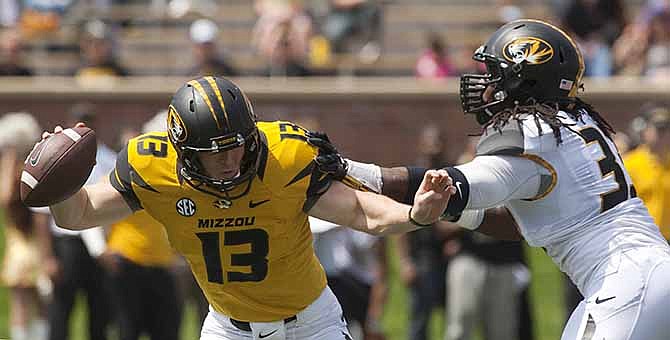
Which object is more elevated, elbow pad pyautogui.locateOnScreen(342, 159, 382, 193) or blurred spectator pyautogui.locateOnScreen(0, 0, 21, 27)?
elbow pad pyautogui.locateOnScreen(342, 159, 382, 193)

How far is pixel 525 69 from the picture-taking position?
5.43m

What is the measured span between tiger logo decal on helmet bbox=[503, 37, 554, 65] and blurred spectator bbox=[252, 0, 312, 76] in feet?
25.4

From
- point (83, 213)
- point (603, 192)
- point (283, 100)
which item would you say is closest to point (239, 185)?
point (83, 213)

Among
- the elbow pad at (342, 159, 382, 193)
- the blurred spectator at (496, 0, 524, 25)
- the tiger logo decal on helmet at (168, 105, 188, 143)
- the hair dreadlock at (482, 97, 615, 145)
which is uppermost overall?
the hair dreadlock at (482, 97, 615, 145)

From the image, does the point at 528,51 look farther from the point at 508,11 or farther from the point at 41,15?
the point at 41,15

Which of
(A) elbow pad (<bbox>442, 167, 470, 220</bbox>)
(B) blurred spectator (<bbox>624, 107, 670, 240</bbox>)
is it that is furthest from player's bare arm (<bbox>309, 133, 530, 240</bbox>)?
(B) blurred spectator (<bbox>624, 107, 670, 240</bbox>)

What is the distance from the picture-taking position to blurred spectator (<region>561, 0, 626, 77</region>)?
13781mm

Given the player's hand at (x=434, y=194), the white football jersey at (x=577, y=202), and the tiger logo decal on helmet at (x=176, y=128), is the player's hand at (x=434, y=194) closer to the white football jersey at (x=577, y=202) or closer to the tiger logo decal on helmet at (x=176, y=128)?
the white football jersey at (x=577, y=202)

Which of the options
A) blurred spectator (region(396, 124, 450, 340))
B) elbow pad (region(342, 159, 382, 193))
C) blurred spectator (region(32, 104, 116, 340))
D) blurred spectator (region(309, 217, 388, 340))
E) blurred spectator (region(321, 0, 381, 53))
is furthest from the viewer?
blurred spectator (region(321, 0, 381, 53))

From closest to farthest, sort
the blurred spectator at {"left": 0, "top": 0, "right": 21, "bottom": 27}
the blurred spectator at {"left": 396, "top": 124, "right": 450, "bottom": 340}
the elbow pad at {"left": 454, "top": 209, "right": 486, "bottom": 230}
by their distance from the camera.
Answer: the elbow pad at {"left": 454, "top": 209, "right": 486, "bottom": 230} → the blurred spectator at {"left": 396, "top": 124, "right": 450, "bottom": 340} → the blurred spectator at {"left": 0, "top": 0, "right": 21, "bottom": 27}

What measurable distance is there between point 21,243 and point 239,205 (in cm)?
489

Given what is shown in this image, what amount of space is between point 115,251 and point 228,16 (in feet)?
21.7

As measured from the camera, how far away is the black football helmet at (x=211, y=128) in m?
5.22

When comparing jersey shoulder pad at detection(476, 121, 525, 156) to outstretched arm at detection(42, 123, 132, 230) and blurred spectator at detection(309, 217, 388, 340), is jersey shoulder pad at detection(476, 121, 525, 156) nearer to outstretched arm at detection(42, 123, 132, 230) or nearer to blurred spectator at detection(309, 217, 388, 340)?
outstretched arm at detection(42, 123, 132, 230)
